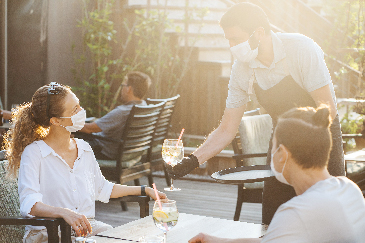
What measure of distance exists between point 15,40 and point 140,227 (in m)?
5.40

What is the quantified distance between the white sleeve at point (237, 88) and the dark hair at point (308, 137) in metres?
1.18

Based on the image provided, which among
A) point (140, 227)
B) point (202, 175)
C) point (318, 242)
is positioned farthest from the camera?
point (202, 175)

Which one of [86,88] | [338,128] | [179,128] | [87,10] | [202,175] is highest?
[87,10]

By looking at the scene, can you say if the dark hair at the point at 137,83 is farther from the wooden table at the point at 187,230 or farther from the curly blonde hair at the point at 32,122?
the wooden table at the point at 187,230

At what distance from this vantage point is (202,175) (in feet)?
21.8

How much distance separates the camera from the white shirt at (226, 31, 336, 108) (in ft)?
7.98

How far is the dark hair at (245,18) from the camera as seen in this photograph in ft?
7.91

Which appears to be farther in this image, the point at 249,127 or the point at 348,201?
the point at 249,127

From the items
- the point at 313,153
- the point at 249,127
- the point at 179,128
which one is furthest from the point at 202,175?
the point at 313,153

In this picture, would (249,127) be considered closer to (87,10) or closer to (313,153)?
(313,153)

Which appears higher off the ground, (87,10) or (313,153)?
(87,10)

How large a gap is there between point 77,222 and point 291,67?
121 cm

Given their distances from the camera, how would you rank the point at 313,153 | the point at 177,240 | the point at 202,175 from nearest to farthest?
the point at 313,153
the point at 177,240
the point at 202,175

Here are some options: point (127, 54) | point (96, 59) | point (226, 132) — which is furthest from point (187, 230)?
point (127, 54)
